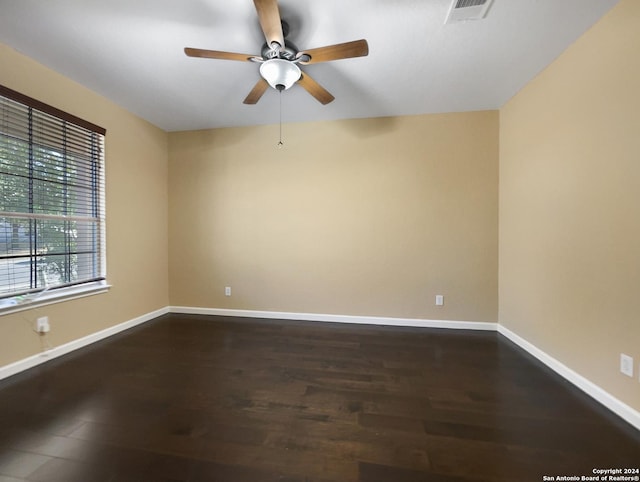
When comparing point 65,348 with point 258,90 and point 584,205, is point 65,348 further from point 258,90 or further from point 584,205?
point 584,205

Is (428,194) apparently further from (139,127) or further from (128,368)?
(139,127)

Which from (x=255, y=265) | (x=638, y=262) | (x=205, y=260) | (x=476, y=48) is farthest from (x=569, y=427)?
(x=205, y=260)

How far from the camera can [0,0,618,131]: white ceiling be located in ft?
5.04

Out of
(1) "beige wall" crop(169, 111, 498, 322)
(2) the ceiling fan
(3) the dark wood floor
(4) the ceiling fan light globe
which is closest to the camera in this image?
(3) the dark wood floor

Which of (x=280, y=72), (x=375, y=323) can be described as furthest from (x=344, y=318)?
(x=280, y=72)

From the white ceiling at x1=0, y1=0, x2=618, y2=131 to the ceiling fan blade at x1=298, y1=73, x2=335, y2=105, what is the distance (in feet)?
0.65

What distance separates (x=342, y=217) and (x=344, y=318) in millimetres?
1308

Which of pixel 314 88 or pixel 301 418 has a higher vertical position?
pixel 314 88

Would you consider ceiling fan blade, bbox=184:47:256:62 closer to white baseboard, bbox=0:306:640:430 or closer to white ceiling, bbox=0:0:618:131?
white ceiling, bbox=0:0:618:131

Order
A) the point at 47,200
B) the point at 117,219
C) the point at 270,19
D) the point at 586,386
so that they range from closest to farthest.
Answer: the point at 270,19 → the point at 586,386 → the point at 47,200 → the point at 117,219

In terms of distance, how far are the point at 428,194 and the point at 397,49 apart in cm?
156

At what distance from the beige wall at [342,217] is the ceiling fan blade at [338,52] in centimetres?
143

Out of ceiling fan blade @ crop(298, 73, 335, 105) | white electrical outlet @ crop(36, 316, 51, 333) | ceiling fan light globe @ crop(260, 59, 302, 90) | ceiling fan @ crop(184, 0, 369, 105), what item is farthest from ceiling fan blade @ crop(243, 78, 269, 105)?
white electrical outlet @ crop(36, 316, 51, 333)

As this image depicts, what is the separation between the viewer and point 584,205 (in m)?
1.74
